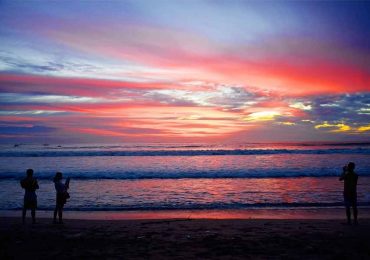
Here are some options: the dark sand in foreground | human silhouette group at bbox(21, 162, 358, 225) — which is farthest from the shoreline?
human silhouette group at bbox(21, 162, 358, 225)

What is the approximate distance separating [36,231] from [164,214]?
461 centimetres

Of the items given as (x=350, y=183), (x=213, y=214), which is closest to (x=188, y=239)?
(x=213, y=214)

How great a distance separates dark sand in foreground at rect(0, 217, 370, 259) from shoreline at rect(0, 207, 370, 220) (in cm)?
96

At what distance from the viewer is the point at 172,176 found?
24391mm

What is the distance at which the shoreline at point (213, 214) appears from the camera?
11.4 metres

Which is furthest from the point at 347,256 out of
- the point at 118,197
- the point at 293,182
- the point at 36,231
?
the point at 293,182

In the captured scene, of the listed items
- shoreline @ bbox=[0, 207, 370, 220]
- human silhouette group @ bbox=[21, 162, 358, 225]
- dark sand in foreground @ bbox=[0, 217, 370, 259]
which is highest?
human silhouette group @ bbox=[21, 162, 358, 225]

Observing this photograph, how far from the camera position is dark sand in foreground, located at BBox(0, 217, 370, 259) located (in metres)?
6.70

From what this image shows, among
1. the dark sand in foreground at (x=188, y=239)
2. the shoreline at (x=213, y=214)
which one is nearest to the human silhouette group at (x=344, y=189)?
the dark sand in foreground at (x=188, y=239)

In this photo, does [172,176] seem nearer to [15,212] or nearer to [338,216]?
[15,212]

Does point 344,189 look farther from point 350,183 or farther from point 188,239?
point 188,239

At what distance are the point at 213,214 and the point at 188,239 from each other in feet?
13.6

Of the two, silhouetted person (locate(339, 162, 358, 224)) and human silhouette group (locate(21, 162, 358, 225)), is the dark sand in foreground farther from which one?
silhouetted person (locate(339, 162, 358, 224))

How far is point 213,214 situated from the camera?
11953 mm
